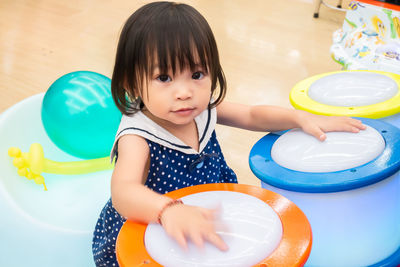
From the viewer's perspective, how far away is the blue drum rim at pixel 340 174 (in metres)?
0.58

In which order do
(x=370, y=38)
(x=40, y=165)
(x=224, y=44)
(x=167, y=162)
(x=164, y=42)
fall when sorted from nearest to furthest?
(x=164, y=42)
(x=167, y=162)
(x=40, y=165)
(x=370, y=38)
(x=224, y=44)

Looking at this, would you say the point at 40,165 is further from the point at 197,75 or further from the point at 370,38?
the point at 370,38

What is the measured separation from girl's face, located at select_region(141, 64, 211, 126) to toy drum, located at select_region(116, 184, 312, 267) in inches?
4.8

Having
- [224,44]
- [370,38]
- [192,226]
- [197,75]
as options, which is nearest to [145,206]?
[192,226]

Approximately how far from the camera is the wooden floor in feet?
5.14

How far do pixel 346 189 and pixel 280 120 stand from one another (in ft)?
0.58

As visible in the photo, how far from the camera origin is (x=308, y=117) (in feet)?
2.25

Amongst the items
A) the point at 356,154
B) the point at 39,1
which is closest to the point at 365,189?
the point at 356,154

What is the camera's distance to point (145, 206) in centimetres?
52

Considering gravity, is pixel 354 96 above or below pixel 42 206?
above

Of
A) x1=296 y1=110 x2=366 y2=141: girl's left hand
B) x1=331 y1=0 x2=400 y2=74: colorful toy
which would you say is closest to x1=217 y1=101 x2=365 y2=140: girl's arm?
x1=296 y1=110 x2=366 y2=141: girl's left hand

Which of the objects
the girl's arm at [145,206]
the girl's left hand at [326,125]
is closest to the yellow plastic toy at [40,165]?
the girl's arm at [145,206]

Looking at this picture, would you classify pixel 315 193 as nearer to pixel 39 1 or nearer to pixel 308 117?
pixel 308 117

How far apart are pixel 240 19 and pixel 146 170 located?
1509mm
